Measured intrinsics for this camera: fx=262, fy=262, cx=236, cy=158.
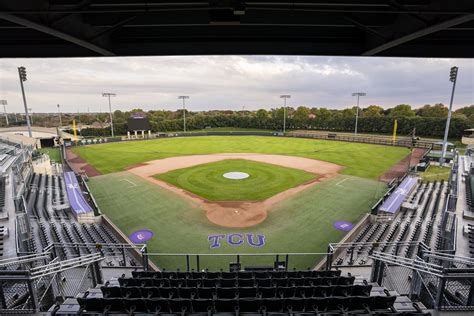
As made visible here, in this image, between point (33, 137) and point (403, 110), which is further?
point (403, 110)

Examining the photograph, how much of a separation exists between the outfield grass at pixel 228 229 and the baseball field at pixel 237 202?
0.20 feet

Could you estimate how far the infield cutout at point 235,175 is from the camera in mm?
30469

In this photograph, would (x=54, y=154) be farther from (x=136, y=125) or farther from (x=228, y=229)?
(x=228, y=229)

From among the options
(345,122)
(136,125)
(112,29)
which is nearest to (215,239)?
(112,29)

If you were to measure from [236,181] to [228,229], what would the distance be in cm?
1107

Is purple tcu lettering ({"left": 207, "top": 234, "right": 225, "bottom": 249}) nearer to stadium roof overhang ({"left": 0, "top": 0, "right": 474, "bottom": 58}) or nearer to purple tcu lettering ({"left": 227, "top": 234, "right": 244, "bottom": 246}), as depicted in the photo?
purple tcu lettering ({"left": 227, "top": 234, "right": 244, "bottom": 246})

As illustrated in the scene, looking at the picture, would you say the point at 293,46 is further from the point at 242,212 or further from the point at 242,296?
the point at 242,212

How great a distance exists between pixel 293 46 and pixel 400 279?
31.8 feet

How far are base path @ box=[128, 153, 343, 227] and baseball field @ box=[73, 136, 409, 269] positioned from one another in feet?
0.25

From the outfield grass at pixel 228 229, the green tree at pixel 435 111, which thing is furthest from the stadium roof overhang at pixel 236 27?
the green tree at pixel 435 111

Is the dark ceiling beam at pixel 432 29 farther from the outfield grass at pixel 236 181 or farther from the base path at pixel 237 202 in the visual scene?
the outfield grass at pixel 236 181

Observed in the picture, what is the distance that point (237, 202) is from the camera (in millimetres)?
22750

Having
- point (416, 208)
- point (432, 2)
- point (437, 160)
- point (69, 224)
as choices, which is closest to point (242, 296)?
point (432, 2)

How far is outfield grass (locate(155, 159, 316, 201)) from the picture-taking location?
24.7 meters
